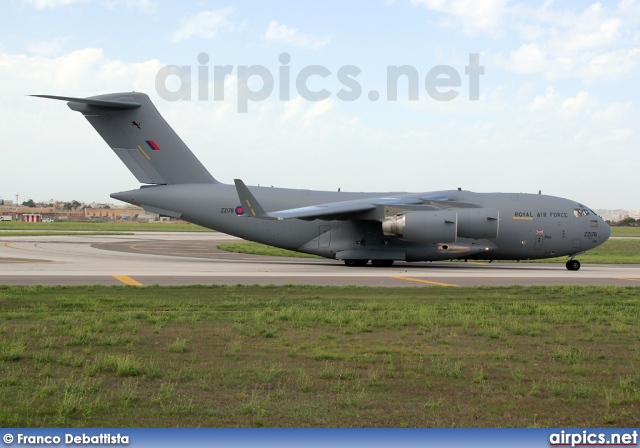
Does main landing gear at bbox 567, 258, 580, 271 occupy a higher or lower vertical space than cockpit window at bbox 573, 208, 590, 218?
lower

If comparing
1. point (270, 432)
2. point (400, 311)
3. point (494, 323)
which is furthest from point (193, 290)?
point (270, 432)

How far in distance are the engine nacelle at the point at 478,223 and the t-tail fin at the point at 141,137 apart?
1118 cm

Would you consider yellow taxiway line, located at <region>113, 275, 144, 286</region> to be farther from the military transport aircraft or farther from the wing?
the military transport aircraft

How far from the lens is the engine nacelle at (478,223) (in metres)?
26.7

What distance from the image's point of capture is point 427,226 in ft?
85.4

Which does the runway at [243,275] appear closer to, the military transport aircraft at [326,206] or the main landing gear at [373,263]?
the main landing gear at [373,263]

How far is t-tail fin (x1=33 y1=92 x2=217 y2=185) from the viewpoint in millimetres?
27469

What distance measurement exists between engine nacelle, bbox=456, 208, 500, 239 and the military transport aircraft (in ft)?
0.13

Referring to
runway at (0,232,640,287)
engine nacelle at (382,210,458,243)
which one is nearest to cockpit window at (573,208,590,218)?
runway at (0,232,640,287)

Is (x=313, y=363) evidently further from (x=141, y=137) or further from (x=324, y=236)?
(x=141, y=137)

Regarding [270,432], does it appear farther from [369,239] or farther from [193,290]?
[369,239]

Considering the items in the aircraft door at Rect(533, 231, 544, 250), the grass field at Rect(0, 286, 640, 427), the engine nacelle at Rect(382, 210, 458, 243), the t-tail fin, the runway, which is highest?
the t-tail fin

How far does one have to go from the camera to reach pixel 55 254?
31.2 m

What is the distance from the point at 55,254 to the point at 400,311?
22.4 meters
